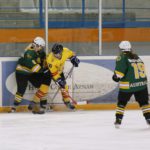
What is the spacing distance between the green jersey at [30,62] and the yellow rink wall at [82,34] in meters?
0.37

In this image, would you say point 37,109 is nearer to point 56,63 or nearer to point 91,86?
point 56,63

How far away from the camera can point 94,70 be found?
327 inches

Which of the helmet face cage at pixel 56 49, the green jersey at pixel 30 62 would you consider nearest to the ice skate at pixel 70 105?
the green jersey at pixel 30 62

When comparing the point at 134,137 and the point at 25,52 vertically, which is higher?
the point at 25,52

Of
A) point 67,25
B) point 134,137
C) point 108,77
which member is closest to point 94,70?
point 108,77

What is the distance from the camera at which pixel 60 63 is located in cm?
789

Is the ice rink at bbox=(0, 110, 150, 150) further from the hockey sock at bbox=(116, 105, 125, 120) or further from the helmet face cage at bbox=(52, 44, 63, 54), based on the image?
the helmet face cage at bbox=(52, 44, 63, 54)

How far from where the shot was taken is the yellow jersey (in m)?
7.79

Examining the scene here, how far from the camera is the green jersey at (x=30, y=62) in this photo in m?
7.93

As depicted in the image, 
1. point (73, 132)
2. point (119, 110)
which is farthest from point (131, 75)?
point (73, 132)

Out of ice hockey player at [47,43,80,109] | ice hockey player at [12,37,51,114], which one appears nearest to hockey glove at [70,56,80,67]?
ice hockey player at [47,43,80,109]

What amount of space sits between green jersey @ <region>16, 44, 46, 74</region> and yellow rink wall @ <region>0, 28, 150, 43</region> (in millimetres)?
370

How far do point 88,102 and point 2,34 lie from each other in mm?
1598

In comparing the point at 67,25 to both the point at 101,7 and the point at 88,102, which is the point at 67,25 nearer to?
the point at 101,7
